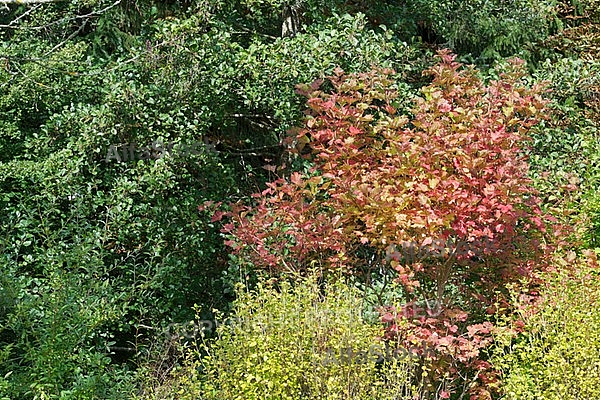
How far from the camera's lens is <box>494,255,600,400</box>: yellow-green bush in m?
3.46

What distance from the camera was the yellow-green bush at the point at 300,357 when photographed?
335 centimetres

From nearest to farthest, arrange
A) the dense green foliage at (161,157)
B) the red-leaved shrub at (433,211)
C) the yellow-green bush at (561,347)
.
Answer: the yellow-green bush at (561,347), the red-leaved shrub at (433,211), the dense green foliage at (161,157)

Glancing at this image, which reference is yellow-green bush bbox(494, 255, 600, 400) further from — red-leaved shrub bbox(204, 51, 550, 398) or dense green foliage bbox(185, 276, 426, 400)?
dense green foliage bbox(185, 276, 426, 400)

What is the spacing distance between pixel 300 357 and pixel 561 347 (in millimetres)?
1127

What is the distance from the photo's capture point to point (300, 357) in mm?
3467

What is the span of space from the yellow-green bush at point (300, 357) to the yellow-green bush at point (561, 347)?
1.81 feet

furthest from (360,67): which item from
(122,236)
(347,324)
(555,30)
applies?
(555,30)

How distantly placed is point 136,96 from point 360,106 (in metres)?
1.72

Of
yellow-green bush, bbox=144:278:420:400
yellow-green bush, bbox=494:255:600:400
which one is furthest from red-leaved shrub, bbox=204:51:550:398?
yellow-green bush, bbox=144:278:420:400

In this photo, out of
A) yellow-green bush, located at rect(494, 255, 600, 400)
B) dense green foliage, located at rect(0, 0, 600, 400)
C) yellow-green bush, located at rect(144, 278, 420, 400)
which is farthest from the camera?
dense green foliage, located at rect(0, 0, 600, 400)

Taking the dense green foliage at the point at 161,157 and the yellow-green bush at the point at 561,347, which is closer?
the yellow-green bush at the point at 561,347

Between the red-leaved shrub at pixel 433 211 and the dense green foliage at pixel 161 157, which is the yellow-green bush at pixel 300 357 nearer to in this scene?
the red-leaved shrub at pixel 433 211

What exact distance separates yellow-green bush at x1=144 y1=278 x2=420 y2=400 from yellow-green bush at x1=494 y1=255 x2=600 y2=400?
55 cm

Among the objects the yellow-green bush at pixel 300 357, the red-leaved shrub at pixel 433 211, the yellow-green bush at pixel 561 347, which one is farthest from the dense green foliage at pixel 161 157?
the yellow-green bush at pixel 300 357
